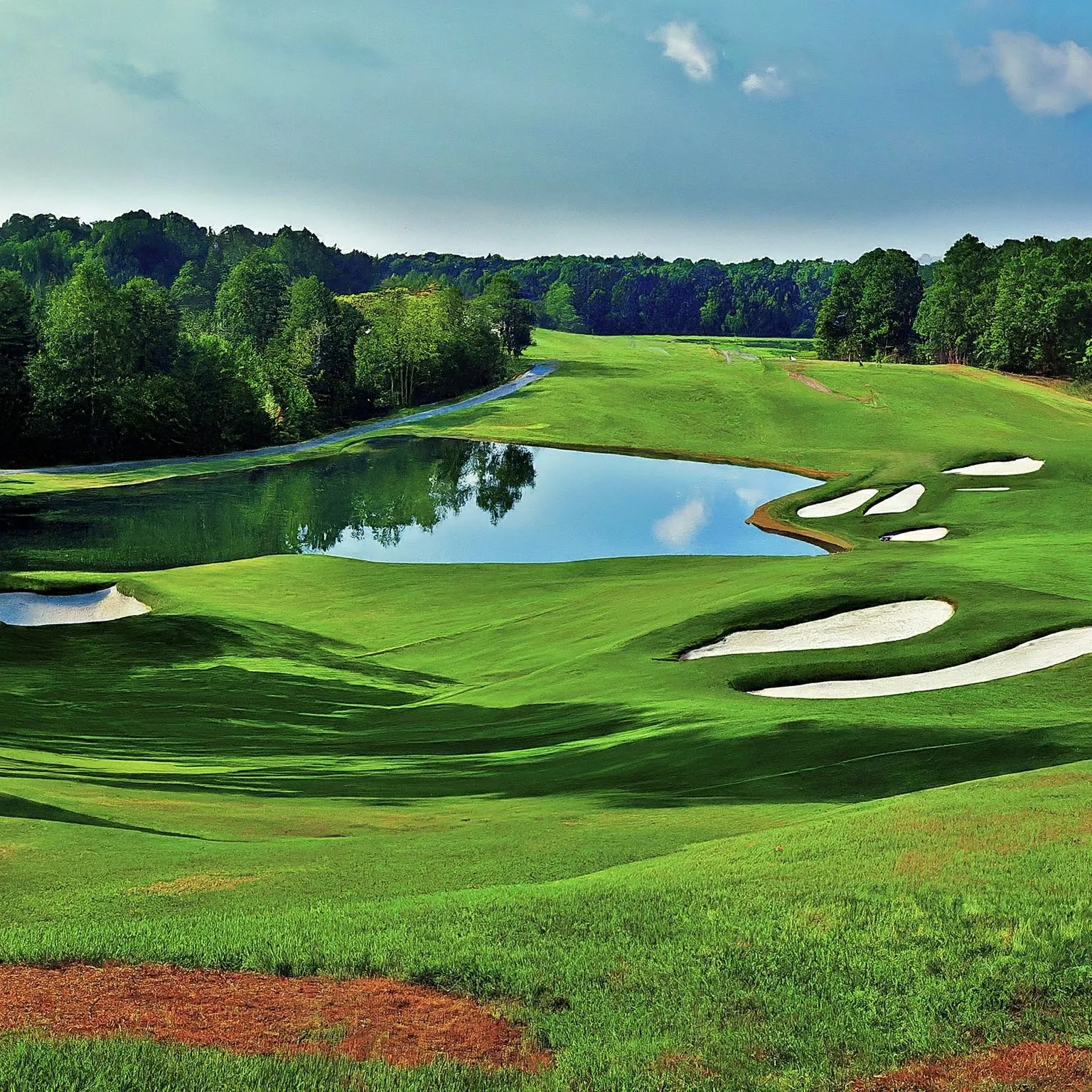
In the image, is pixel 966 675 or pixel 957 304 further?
pixel 957 304

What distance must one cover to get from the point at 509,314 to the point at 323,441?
66.7 m

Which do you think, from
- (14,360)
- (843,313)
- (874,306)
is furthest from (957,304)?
(14,360)

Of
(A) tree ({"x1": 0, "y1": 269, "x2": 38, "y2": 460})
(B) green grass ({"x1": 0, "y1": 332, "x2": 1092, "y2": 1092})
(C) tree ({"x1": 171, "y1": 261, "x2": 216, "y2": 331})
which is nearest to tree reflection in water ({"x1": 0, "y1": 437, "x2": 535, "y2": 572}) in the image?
(A) tree ({"x1": 0, "y1": 269, "x2": 38, "y2": 460})

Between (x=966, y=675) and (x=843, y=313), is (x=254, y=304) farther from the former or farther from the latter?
Result: (x=966, y=675)

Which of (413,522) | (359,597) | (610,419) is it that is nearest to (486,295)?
(610,419)

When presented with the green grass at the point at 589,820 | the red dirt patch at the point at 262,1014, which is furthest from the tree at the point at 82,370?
the red dirt patch at the point at 262,1014

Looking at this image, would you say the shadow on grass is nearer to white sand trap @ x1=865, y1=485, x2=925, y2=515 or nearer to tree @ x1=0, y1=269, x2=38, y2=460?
white sand trap @ x1=865, y1=485, x2=925, y2=515

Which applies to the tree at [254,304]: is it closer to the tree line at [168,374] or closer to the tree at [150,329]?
the tree line at [168,374]

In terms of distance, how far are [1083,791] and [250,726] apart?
15.5 metres

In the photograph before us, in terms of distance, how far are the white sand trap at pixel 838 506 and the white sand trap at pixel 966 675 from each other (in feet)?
121

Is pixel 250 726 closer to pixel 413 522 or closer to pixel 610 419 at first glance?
pixel 413 522

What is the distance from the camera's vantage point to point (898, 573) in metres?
29.1

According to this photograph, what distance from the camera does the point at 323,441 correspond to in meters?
96.2

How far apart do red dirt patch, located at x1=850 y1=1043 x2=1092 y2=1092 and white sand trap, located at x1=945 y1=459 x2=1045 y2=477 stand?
57654 mm
